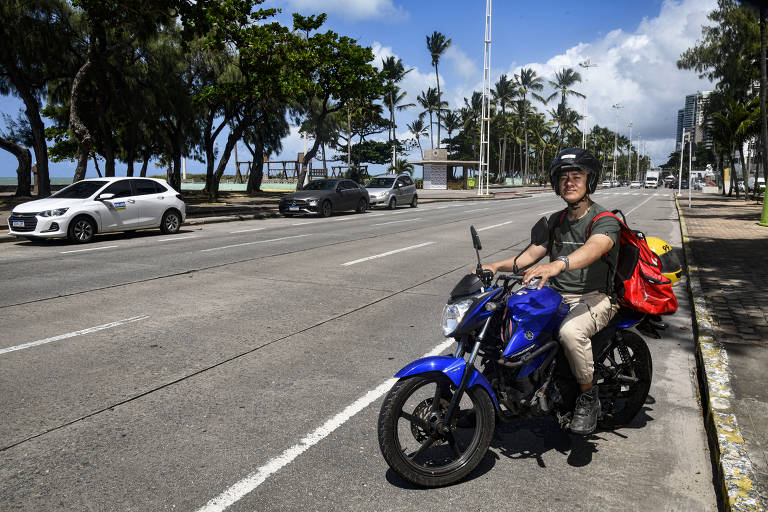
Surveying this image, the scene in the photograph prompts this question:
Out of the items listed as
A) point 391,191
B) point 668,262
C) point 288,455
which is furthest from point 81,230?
point 391,191

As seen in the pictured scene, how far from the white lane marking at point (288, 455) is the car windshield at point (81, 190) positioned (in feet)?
41.4

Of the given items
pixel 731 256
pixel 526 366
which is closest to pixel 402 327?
pixel 526 366

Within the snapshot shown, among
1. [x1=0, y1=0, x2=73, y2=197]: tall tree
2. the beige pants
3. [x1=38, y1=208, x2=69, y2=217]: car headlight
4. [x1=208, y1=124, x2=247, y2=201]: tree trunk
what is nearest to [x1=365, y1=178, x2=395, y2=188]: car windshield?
[x1=208, y1=124, x2=247, y2=201]: tree trunk

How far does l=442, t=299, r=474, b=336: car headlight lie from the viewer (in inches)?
116

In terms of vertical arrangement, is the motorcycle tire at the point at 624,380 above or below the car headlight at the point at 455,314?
below

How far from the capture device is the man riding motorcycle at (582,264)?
3256 millimetres

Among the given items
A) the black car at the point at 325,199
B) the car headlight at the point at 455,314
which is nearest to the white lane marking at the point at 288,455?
the car headlight at the point at 455,314

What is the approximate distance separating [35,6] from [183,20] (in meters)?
11.6

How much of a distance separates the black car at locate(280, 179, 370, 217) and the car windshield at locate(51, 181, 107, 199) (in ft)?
30.5

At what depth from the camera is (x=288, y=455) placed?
3.39 metres

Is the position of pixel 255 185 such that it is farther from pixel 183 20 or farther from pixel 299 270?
pixel 299 270

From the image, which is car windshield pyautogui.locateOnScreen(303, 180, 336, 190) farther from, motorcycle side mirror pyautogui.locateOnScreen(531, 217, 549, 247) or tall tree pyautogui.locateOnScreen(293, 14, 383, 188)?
motorcycle side mirror pyautogui.locateOnScreen(531, 217, 549, 247)

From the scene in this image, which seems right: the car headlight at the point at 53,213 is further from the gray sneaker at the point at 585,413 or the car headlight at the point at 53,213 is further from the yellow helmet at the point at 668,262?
the gray sneaker at the point at 585,413

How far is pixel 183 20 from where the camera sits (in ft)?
56.3
